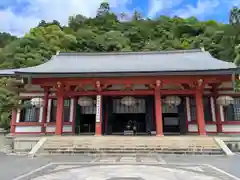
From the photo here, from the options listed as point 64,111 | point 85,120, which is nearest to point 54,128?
point 64,111

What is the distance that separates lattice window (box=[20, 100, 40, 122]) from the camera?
13688 millimetres

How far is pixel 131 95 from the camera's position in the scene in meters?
12.8

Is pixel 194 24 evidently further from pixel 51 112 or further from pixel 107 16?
pixel 51 112

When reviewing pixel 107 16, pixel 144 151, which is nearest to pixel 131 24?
pixel 107 16

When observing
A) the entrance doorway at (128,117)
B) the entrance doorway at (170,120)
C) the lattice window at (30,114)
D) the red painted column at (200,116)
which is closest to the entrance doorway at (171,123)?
the entrance doorway at (170,120)

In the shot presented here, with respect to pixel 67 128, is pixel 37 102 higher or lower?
higher

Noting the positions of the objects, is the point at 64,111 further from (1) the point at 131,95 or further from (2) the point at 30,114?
(1) the point at 131,95

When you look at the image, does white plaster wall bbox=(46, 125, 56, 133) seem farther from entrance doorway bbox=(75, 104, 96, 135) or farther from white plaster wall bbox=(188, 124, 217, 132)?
white plaster wall bbox=(188, 124, 217, 132)

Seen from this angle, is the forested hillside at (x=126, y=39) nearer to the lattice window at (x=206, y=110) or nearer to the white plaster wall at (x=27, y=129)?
the lattice window at (x=206, y=110)

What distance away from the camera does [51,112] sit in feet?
→ 44.9

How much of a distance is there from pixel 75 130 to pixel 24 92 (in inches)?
153

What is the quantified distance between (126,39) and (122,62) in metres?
31.2

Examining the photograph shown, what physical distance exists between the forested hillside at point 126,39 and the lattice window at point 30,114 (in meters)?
14.4

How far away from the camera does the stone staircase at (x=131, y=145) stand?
9609 mm
